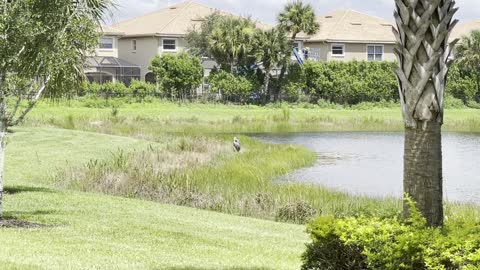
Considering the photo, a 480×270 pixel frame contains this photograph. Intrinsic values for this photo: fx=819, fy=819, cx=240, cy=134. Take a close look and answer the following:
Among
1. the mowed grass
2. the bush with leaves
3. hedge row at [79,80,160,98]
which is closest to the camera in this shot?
the mowed grass

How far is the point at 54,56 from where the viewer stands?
1478cm

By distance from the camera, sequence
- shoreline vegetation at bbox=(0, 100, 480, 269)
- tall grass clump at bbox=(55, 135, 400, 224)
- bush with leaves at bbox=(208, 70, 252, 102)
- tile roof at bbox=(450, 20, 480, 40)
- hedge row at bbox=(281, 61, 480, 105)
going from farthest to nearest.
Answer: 1. tile roof at bbox=(450, 20, 480, 40)
2. hedge row at bbox=(281, 61, 480, 105)
3. bush with leaves at bbox=(208, 70, 252, 102)
4. tall grass clump at bbox=(55, 135, 400, 224)
5. shoreline vegetation at bbox=(0, 100, 480, 269)

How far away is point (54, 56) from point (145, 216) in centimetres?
370

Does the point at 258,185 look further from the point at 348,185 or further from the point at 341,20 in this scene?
the point at 341,20

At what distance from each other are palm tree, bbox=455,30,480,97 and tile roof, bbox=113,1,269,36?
18.8 meters

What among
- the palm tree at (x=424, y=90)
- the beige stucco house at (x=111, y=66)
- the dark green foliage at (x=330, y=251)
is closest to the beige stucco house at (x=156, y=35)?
the beige stucco house at (x=111, y=66)

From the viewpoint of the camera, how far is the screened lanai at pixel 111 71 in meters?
72.9

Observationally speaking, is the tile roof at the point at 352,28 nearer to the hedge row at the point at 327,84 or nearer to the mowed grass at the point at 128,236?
the hedge row at the point at 327,84

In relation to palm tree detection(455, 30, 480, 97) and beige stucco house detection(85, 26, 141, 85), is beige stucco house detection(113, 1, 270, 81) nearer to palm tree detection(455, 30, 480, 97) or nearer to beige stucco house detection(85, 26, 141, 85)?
beige stucco house detection(85, 26, 141, 85)

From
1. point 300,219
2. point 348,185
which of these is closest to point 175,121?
point 348,185

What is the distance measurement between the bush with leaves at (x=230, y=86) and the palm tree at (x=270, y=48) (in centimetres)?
243

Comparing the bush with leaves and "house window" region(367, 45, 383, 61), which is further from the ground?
"house window" region(367, 45, 383, 61)

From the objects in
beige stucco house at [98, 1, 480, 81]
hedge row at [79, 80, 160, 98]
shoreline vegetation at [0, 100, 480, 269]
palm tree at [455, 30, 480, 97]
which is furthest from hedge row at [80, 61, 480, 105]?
shoreline vegetation at [0, 100, 480, 269]

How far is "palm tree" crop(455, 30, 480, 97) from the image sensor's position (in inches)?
2884
